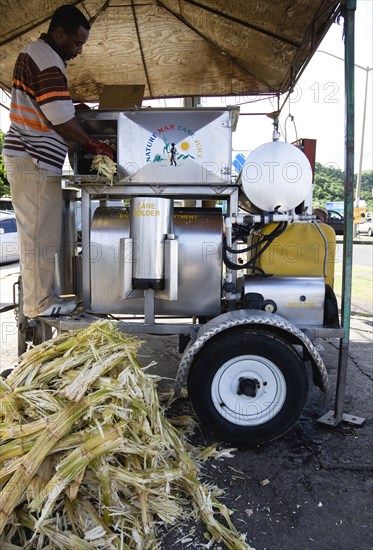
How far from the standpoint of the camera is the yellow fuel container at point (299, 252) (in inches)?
149

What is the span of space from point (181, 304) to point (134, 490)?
5.36 feet

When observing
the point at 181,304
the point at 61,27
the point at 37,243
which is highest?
the point at 61,27

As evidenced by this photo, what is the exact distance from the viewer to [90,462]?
7.66 feet

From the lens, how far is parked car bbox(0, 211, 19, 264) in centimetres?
1648

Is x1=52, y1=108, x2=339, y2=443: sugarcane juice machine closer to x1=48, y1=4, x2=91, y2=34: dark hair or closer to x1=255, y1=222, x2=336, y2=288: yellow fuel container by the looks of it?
x1=255, y1=222, x2=336, y2=288: yellow fuel container

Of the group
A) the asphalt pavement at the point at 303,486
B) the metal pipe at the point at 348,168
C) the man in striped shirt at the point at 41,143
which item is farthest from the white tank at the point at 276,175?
the asphalt pavement at the point at 303,486

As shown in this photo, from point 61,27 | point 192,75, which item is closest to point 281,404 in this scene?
point 61,27

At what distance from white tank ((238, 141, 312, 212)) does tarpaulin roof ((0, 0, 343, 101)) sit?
1.29 m

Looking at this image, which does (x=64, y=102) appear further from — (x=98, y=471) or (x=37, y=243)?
(x=98, y=471)

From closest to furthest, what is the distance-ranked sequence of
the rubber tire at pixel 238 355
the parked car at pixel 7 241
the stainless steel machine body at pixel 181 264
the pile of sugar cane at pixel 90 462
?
the pile of sugar cane at pixel 90 462 < the rubber tire at pixel 238 355 < the stainless steel machine body at pixel 181 264 < the parked car at pixel 7 241

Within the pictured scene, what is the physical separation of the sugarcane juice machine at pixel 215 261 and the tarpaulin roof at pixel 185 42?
5.19 feet

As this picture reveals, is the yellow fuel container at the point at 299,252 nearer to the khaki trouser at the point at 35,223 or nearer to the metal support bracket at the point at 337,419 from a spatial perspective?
the metal support bracket at the point at 337,419

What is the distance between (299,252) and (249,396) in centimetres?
127

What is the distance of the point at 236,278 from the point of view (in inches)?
152
